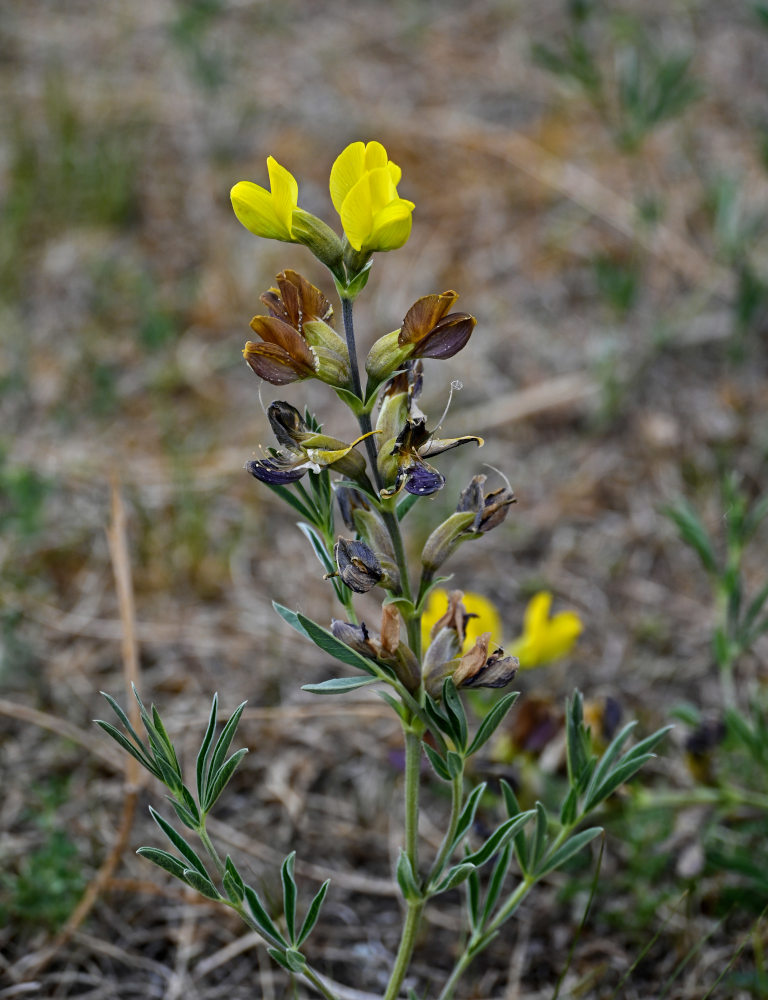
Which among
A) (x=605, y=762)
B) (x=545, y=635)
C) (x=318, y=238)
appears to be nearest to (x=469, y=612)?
(x=545, y=635)

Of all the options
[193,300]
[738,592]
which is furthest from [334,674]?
[193,300]

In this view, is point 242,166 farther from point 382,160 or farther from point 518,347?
point 382,160

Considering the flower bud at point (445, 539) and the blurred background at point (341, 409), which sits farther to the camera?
the blurred background at point (341, 409)

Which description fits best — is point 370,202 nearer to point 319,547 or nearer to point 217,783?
point 319,547

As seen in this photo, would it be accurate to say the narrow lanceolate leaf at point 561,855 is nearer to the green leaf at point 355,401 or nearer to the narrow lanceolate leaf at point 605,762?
the narrow lanceolate leaf at point 605,762

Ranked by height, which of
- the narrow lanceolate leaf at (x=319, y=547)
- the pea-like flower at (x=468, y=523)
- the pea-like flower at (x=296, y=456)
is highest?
the pea-like flower at (x=296, y=456)

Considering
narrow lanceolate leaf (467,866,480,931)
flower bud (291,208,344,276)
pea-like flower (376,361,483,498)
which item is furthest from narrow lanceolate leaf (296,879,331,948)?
flower bud (291,208,344,276)

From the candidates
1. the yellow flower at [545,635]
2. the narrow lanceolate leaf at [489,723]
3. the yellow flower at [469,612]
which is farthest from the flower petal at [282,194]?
the yellow flower at [545,635]
